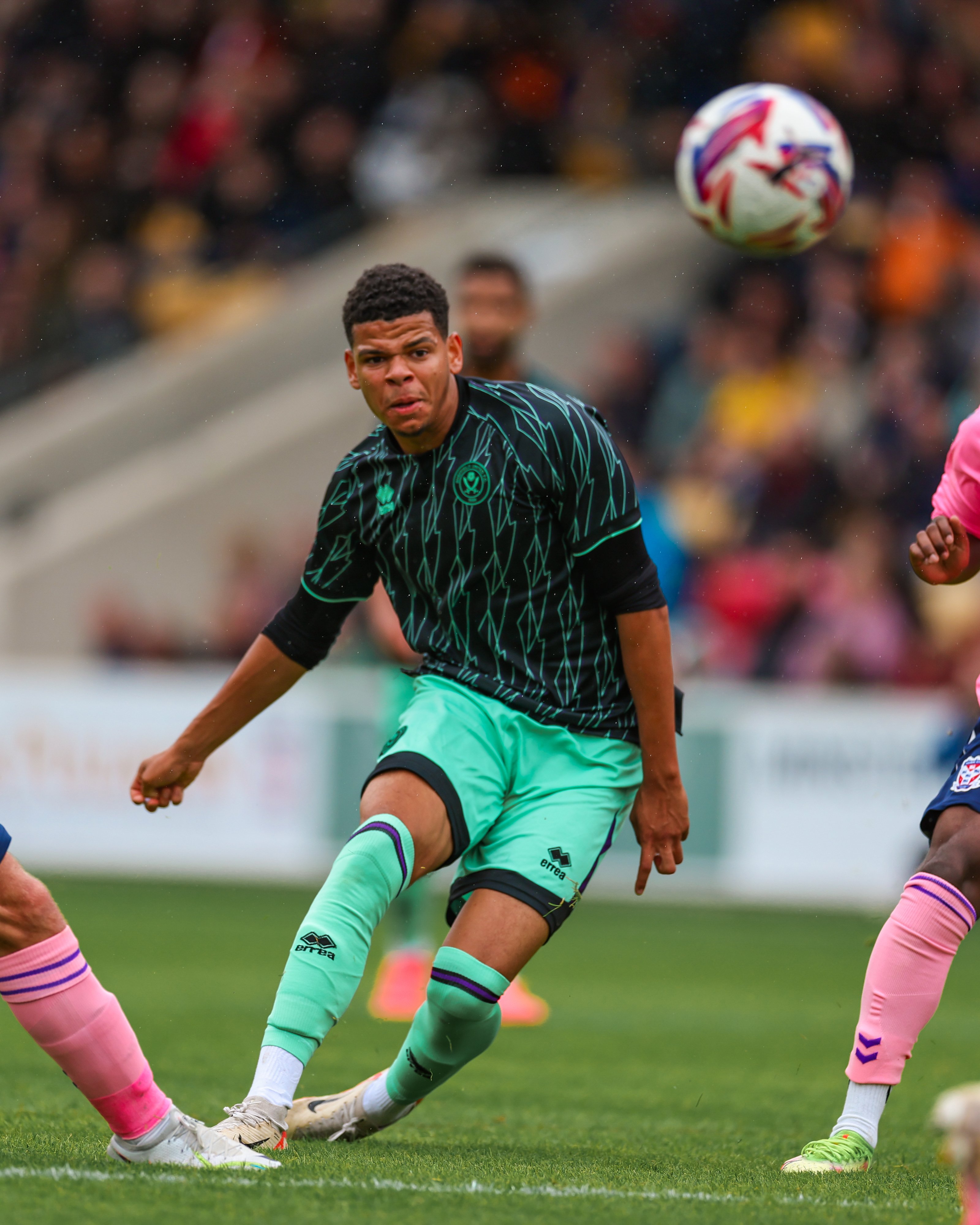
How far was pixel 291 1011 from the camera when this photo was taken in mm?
3980

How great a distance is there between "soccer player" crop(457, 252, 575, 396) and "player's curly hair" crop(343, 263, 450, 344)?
6.13ft

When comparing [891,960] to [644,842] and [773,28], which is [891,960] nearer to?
[644,842]

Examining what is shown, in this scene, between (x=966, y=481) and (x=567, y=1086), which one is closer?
(x=966, y=481)

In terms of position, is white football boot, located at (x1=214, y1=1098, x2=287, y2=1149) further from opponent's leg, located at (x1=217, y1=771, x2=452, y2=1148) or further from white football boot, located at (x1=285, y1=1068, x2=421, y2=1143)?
white football boot, located at (x1=285, y1=1068, x2=421, y2=1143)

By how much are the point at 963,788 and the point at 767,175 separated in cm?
259

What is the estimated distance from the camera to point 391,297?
429 centimetres

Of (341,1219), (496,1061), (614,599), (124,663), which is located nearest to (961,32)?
(124,663)

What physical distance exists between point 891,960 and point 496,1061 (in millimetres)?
2553

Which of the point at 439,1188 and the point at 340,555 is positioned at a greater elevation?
the point at 340,555

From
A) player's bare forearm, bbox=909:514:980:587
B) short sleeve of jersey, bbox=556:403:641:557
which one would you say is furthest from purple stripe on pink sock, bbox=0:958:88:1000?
player's bare forearm, bbox=909:514:980:587

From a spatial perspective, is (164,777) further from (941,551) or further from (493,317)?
(493,317)

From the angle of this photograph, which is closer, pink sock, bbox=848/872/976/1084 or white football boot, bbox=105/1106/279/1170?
white football boot, bbox=105/1106/279/1170

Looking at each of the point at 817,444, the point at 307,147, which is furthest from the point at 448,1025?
the point at 307,147

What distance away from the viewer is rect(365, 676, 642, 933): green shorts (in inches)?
169
